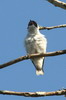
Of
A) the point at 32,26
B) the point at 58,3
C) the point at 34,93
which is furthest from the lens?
the point at 32,26

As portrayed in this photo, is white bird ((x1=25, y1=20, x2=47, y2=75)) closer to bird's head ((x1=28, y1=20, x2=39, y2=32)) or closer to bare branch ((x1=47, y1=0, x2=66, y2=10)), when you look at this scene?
bird's head ((x1=28, y1=20, x2=39, y2=32))

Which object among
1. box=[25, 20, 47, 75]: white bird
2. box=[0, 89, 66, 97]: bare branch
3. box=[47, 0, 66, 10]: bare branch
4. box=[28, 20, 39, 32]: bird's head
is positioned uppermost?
box=[47, 0, 66, 10]: bare branch

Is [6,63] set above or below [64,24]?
below

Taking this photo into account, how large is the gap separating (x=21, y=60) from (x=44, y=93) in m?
0.56

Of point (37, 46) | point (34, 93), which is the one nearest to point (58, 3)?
point (37, 46)

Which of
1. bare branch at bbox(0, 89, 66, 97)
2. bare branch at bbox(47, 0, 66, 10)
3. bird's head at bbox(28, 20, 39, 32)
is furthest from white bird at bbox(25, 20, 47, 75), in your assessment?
bare branch at bbox(0, 89, 66, 97)

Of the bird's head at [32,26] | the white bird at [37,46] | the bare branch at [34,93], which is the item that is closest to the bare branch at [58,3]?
the white bird at [37,46]

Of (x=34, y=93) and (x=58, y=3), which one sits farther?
(x=58, y=3)

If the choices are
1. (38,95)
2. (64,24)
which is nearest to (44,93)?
(38,95)

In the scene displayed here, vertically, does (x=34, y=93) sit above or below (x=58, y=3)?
below

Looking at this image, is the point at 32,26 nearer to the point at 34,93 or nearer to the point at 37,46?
the point at 37,46

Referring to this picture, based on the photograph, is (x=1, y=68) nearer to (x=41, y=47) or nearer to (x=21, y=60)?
(x=21, y=60)

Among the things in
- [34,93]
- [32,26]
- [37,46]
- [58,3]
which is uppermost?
[58,3]

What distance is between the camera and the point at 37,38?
7059 millimetres
